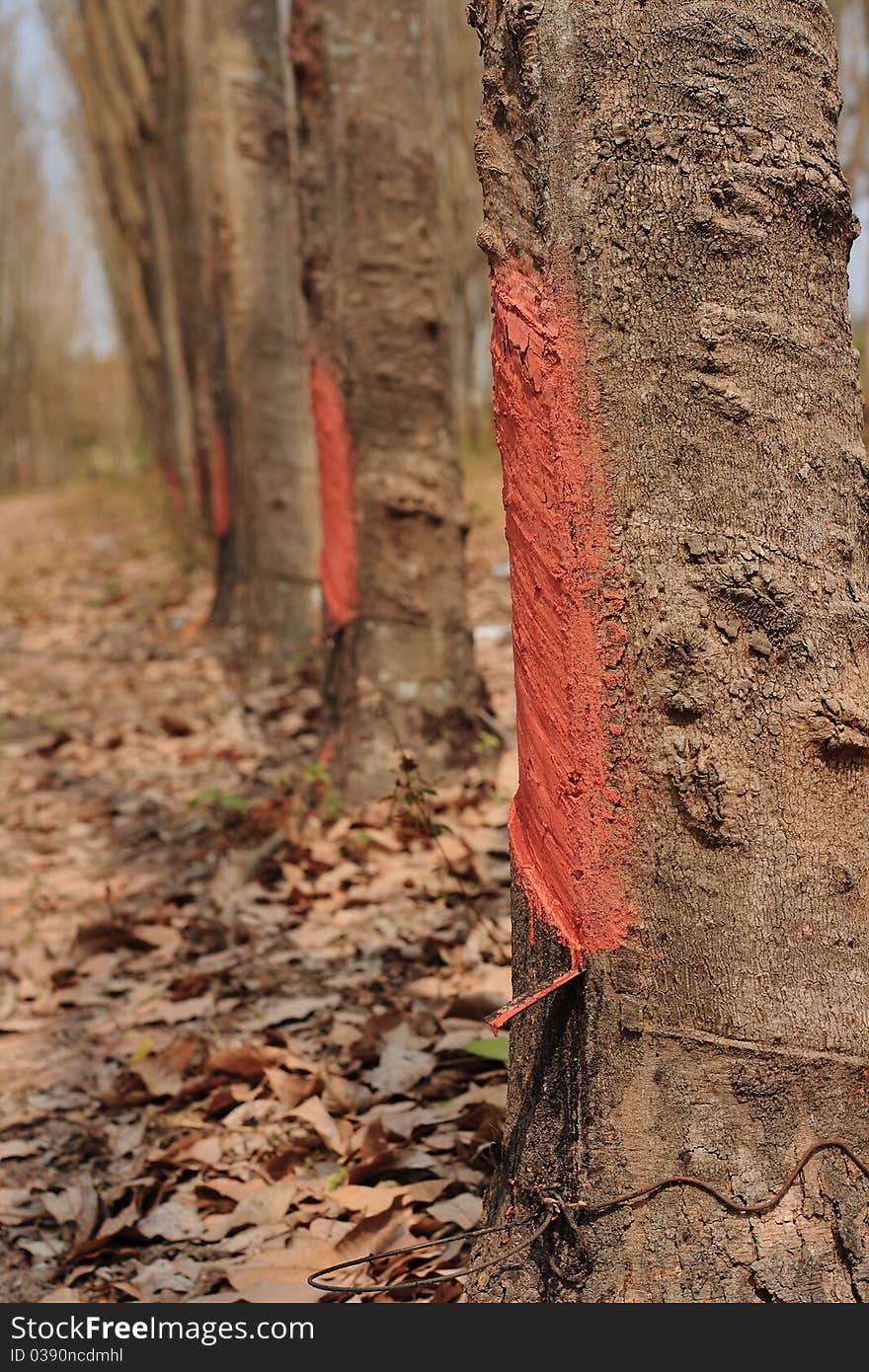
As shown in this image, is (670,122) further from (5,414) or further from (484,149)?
(5,414)

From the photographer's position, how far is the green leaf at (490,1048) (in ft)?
7.09

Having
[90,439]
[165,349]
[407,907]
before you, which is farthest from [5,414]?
[407,907]

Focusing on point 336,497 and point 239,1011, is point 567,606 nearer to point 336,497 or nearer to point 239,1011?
point 239,1011

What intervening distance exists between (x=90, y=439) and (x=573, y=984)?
4662cm

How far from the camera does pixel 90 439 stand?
4522cm

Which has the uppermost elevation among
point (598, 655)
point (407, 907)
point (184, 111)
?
point (184, 111)

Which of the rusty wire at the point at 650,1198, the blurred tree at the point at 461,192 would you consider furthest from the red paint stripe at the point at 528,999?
the blurred tree at the point at 461,192

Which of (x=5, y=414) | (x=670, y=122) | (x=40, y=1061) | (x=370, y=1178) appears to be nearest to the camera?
(x=670, y=122)

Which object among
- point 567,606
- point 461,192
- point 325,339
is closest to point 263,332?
point 325,339

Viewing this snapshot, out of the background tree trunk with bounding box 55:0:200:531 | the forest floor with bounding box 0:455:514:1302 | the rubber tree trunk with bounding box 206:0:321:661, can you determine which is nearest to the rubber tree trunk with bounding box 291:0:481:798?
the forest floor with bounding box 0:455:514:1302

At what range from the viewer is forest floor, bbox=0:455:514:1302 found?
6.66 feet

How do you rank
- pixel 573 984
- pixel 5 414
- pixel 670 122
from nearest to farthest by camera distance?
pixel 670 122 < pixel 573 984 < pixel 5 414

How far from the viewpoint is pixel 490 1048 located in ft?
7.20

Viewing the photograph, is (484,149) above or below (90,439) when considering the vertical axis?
below
